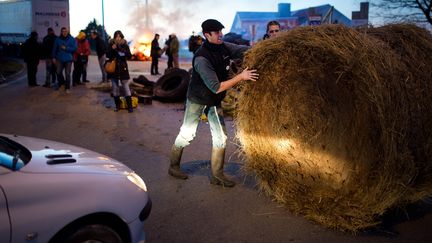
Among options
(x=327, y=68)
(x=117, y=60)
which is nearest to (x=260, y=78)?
(x=327, y=68)

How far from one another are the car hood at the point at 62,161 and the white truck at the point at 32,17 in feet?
70.6

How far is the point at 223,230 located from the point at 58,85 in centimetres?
1185

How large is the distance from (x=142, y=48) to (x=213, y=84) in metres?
34.0

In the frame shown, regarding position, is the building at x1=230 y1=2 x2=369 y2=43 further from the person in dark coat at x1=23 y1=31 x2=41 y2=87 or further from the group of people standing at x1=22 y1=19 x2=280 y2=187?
the group of people standing at x1=22 y1=19 x2=280 y2=187

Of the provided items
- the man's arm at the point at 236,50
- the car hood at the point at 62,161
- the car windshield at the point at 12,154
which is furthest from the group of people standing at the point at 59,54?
the car windshield at the point at 12,154

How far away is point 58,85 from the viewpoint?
14602 mm

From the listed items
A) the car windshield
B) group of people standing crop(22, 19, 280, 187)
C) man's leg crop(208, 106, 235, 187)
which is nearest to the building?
group of people standing crop(22, 19, 280, 187)

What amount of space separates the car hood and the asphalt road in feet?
3.56

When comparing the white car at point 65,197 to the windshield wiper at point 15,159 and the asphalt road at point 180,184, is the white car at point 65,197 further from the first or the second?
the asphalt road at point 180,184

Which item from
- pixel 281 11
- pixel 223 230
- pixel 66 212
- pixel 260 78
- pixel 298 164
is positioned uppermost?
pixel 281 11

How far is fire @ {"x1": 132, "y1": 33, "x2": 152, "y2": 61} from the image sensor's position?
3625 cm

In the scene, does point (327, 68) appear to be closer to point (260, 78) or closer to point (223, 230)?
point (260, 78)

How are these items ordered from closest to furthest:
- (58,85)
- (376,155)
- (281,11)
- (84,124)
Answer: (376,155)
(84,124)
(58,85)
(281,11)

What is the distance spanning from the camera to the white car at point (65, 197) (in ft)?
8.31
